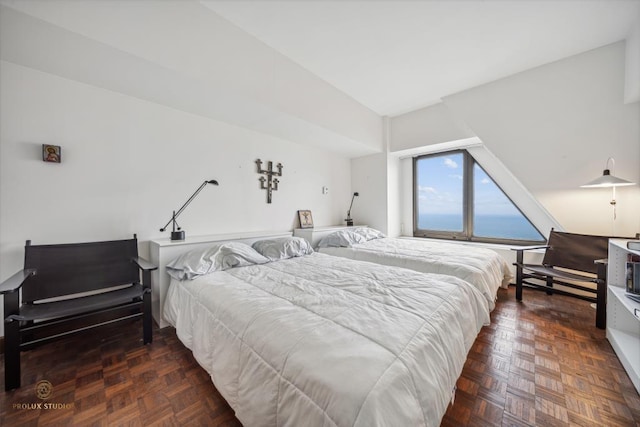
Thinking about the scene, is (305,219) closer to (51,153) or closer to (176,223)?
(176,223)

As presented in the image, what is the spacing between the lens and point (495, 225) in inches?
152

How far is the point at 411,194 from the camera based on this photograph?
185 inches

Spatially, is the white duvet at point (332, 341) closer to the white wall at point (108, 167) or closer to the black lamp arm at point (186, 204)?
the black lamp arm at point (186, 204)

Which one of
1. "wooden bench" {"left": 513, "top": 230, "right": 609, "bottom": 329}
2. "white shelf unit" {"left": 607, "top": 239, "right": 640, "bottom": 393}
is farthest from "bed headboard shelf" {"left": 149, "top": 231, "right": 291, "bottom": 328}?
"wooden bench" {"left": 513, "top": 230, "right": 609, "bottom": 329}

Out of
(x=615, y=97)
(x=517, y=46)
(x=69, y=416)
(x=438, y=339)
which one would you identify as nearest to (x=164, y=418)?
(x=69, y=416)

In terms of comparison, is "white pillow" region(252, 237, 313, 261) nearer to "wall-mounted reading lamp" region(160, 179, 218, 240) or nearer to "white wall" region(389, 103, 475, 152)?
"wall-mounted reading lamp" region(160, 179, 218, 240)

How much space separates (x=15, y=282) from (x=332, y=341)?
2099 millimetres

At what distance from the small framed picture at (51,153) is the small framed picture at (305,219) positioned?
2698 mm

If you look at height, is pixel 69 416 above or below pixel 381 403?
below

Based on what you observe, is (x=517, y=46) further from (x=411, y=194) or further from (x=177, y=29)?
(x=177, y=29)

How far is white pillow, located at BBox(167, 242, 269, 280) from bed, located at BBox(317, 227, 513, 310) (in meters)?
1.28

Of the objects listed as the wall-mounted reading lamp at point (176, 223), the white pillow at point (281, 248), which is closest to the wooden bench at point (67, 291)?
the wall-mounted reading lamp at point (176, 223)

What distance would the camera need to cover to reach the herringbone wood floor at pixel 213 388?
4.19ft

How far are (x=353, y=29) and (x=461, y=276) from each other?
256 centimetres
